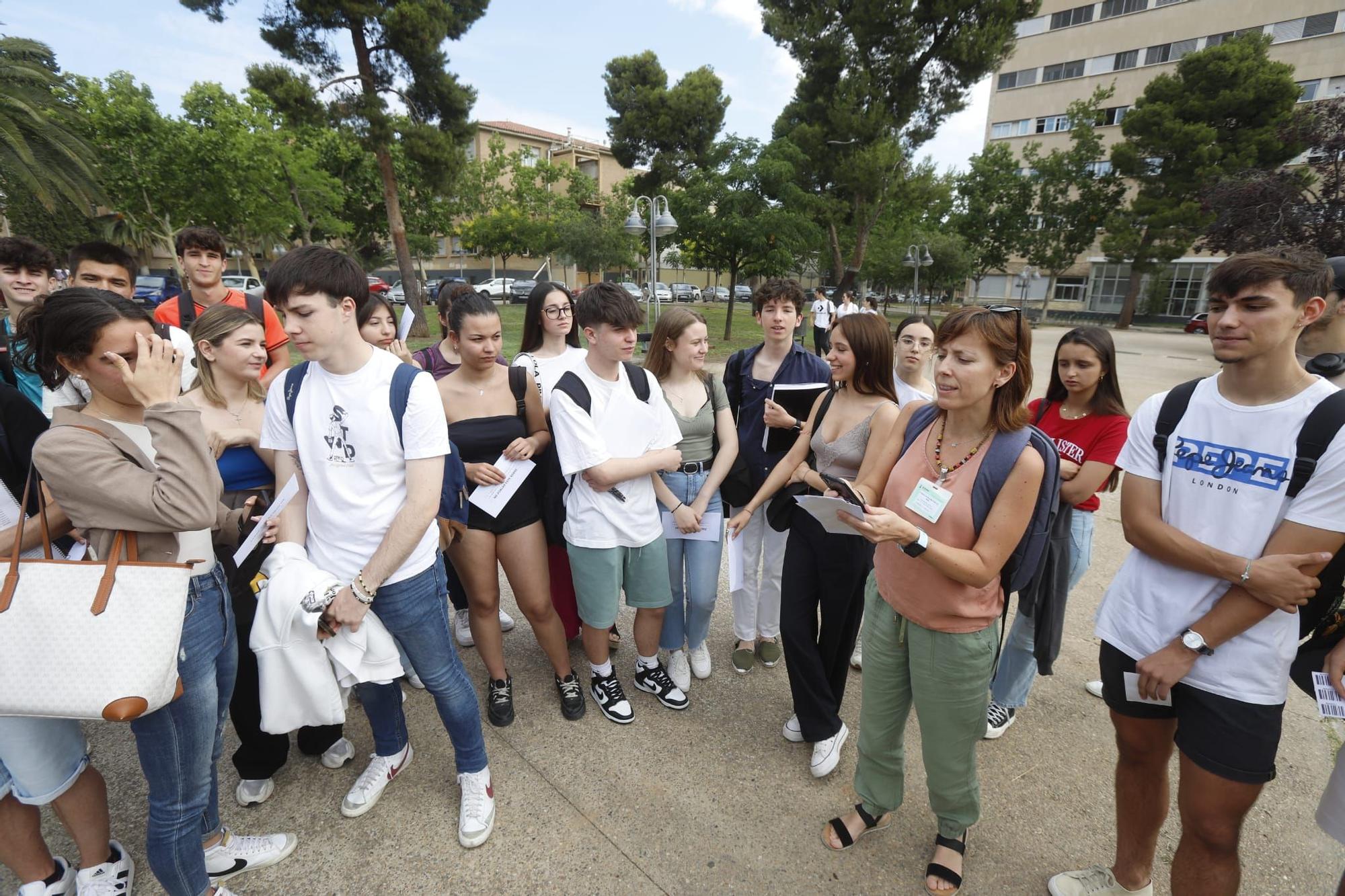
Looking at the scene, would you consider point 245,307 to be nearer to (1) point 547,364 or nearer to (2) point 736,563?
(1) point 547,364

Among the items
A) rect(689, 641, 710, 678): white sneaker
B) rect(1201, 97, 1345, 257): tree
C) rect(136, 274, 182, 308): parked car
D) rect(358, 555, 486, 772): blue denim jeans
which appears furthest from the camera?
rect(136, 274, 182, 308): parked car

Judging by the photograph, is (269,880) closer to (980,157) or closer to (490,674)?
(490,674)

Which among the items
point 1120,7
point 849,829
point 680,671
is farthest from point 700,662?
point 1120,7

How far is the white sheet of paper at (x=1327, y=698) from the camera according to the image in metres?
1.53

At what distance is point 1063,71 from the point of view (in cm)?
3831

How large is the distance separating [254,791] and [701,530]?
2.17 m

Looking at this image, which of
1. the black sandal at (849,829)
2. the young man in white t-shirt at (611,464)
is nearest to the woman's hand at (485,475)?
the young man in white t-shirt at (611,464)

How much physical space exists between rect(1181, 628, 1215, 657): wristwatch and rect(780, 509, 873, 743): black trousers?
1.10 m

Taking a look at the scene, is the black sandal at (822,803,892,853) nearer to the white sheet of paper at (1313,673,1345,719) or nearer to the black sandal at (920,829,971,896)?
the black sandal at (920,829,971,896)

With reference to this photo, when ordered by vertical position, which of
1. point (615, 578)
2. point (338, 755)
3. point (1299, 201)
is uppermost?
point (1299, 201)

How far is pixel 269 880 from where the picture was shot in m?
2.11

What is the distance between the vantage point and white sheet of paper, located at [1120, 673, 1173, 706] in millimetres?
1785

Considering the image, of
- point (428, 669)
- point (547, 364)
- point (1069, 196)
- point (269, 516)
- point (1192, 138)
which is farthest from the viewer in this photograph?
point (1069, 196)

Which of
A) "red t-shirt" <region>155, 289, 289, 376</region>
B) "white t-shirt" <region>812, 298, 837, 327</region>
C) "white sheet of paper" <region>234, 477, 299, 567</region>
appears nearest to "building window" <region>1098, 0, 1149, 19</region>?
"white t-shirt" <region>812, 298, 837, 327</region>
